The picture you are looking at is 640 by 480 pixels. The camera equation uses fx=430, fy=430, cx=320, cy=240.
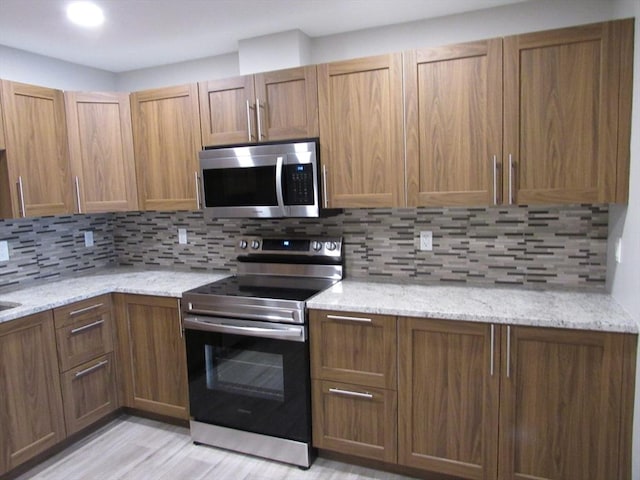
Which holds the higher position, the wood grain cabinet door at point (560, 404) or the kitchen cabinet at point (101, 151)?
the kitchen cabinet at point (101, 151)

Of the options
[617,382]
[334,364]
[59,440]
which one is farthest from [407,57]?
[59,440]

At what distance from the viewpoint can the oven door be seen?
2.24 m

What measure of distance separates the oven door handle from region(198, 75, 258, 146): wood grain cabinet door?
107 centimetres

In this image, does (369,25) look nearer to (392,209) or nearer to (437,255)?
(392,209)

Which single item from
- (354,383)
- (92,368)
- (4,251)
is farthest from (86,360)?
(354,383)

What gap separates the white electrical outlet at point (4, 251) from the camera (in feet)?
8.99

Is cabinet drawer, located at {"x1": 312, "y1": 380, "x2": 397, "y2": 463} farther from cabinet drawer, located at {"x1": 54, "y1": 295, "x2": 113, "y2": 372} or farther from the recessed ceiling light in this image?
the recessed ceiling light

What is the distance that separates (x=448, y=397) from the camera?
6.59 feet

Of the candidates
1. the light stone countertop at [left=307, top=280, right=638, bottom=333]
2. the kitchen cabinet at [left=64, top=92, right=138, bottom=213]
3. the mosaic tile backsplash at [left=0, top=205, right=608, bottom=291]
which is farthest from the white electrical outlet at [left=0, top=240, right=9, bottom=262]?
the light stone countertop at [left=307, top=280, right=638, bottom=333]

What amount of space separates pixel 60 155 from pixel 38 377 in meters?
1.34

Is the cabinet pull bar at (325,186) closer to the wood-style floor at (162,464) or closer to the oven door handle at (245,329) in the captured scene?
the oven door handle at (245,329)

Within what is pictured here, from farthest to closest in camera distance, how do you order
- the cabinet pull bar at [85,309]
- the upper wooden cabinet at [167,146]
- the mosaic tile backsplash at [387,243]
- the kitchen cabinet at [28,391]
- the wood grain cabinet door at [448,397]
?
1. the upper wooden cabinet at [167,146]
2. the cabinet pull bar at [85,309]
3. the mosaic tile backsplash at [387,243]
4. the kitchen cabinet at [28,391]
5. the wood grain cabinet door at [448,397]

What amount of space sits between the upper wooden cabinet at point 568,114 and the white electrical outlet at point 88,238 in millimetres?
2982

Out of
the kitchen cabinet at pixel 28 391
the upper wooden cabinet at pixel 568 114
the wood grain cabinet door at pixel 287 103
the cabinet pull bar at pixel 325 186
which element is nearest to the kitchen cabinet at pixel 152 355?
the kitchen cabinet at pixel 28 391
